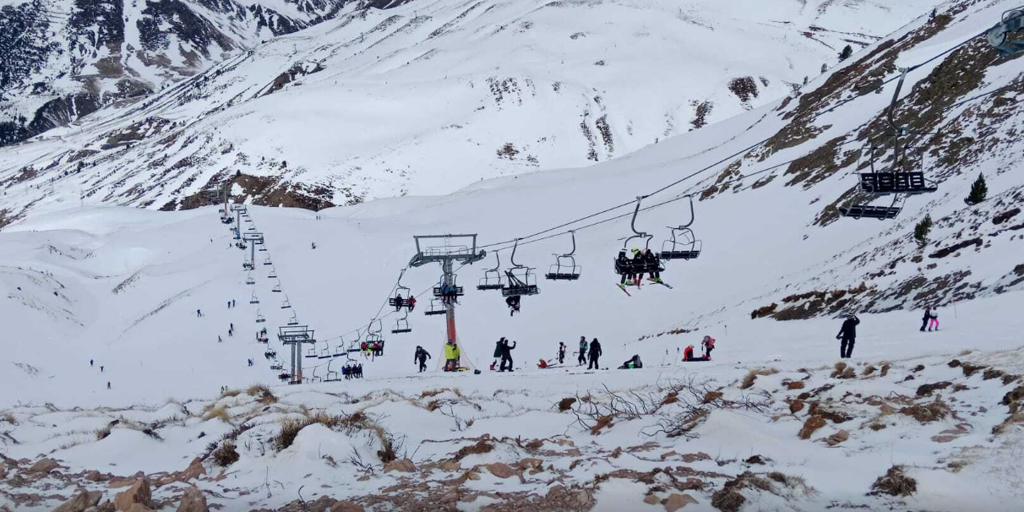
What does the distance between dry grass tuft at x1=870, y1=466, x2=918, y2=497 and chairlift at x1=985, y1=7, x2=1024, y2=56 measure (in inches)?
266

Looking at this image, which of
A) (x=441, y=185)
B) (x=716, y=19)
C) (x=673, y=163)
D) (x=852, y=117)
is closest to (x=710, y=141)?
(x=673, y=163)

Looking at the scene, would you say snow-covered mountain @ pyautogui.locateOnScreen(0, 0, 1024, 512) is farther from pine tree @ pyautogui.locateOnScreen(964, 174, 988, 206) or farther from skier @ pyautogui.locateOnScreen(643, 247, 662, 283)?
skier @ pyautogui.locateOnScreen(643, 247, 662, 283)

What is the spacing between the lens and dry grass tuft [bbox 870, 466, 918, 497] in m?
5.85

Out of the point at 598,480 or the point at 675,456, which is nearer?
the point at 598,480

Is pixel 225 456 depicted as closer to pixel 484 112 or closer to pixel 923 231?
pixel 923 231

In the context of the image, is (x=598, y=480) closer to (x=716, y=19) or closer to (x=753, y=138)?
(x=753, y=138)

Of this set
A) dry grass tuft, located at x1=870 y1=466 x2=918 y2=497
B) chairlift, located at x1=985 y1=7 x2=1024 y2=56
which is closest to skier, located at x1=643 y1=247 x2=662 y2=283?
chairlift, located at x1=985 y1=7 x2=1024 y2=56

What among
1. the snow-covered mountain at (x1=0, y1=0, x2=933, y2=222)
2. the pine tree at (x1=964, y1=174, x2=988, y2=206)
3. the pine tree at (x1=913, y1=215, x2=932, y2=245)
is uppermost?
the snow-covered mountain at (x1=0, y1=0, x2=933, y2=222)

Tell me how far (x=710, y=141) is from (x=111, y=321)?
59.4 metres

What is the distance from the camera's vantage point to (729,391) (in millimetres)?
11500

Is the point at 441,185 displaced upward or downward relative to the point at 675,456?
upward

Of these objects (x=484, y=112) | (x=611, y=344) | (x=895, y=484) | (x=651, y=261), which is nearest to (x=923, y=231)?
(x=611, y=344)

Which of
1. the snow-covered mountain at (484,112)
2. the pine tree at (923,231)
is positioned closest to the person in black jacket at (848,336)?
the pine tree at (923,231)

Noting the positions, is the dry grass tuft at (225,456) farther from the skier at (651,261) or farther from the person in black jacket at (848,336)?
the person in black jacket at (848,336)
